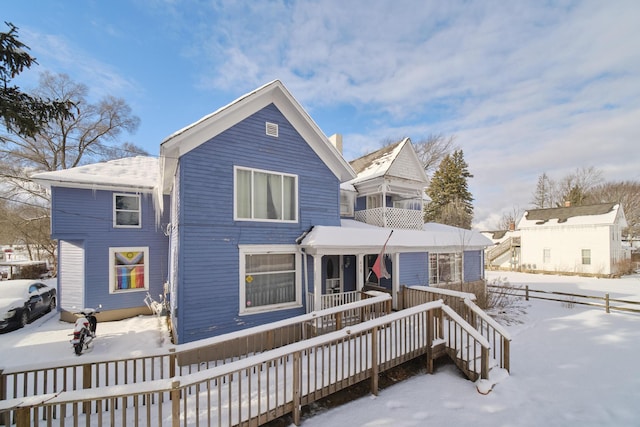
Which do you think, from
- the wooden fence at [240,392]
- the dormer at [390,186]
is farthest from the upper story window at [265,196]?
the dormer at [390,186]

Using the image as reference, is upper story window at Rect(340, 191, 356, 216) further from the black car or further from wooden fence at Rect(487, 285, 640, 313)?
the black car

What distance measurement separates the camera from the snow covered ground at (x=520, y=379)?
4602mm

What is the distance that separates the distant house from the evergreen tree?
574cm

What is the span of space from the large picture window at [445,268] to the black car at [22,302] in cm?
1579

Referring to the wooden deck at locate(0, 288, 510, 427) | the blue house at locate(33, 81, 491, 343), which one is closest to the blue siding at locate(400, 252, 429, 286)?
the blue house at locate(33, 81, 491, 343)

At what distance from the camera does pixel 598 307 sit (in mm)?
12570

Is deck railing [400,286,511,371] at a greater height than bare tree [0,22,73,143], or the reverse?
bare tree [0,22,73,143]

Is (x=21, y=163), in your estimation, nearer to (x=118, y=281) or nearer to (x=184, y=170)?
(x=118, y=281)

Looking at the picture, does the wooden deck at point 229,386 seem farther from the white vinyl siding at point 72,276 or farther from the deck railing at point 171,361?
the white vinyl siding at point 72,276

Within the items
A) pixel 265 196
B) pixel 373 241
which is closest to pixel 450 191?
pixel 373 241

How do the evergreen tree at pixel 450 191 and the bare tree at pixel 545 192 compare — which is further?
the bare tree at pixel 545 192

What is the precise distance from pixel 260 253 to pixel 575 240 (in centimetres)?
2979

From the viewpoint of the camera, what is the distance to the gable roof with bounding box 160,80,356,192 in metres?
7.14

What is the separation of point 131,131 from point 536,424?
3169 centimetres
